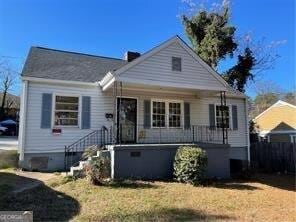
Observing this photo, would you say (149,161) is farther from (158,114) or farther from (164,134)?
(158,114)

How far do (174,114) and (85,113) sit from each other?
15.1ft

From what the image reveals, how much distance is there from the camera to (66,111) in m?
12.8

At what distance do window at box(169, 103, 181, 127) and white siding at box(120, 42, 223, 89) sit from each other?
199cm

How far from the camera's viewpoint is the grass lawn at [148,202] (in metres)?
6.84

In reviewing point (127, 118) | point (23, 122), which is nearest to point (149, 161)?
point (127, 118)

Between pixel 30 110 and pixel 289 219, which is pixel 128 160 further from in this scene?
pixel 289 219

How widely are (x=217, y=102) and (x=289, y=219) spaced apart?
33.0 feet

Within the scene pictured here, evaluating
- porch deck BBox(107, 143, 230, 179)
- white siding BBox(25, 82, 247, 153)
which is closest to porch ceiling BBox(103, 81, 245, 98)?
→ white siding BBox(25, 82, 247, 153)

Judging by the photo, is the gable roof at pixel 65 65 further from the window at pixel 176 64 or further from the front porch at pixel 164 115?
the window at pixel 176 64

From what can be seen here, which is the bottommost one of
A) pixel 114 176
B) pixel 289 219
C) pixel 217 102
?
pixel 289 219

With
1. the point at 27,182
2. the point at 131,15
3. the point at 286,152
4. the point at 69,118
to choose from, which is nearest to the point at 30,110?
the point at 69,118

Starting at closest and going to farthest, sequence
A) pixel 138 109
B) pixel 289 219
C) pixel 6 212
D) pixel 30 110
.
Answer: pixel 6 212
pixel 289 219
pixel 30 110
pixel 138 109

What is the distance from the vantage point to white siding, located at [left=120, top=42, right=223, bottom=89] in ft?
42.2

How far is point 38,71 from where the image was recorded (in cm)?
1262
